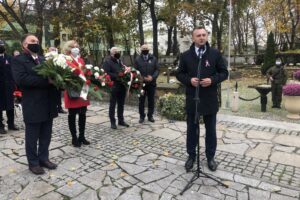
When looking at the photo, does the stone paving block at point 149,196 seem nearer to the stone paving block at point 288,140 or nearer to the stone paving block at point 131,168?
the stone paving block at point 131,168

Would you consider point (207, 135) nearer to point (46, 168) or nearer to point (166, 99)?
point (46, 168)

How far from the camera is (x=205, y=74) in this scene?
4.20 meters

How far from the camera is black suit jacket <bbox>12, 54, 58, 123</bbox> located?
4156 mm

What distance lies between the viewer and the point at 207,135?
177 inches

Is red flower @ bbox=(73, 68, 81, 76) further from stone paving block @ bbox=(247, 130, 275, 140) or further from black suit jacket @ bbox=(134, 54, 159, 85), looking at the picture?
stone paving block @ bbox=(247, 130, 275, 140)

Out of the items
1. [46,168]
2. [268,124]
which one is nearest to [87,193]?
[46,168]

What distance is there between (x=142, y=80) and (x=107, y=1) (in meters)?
11.8

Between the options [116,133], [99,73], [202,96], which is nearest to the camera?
[202,96]

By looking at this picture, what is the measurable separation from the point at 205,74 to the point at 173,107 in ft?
12.2

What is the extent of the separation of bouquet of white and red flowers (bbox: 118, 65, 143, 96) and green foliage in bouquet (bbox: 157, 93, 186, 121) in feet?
3.55

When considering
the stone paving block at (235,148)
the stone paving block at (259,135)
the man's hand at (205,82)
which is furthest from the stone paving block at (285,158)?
the man's hand at (205,82)

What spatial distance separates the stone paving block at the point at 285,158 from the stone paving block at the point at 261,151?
0.35 feet

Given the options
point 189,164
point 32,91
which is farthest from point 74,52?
point 189,164

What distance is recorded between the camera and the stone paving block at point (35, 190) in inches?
152
